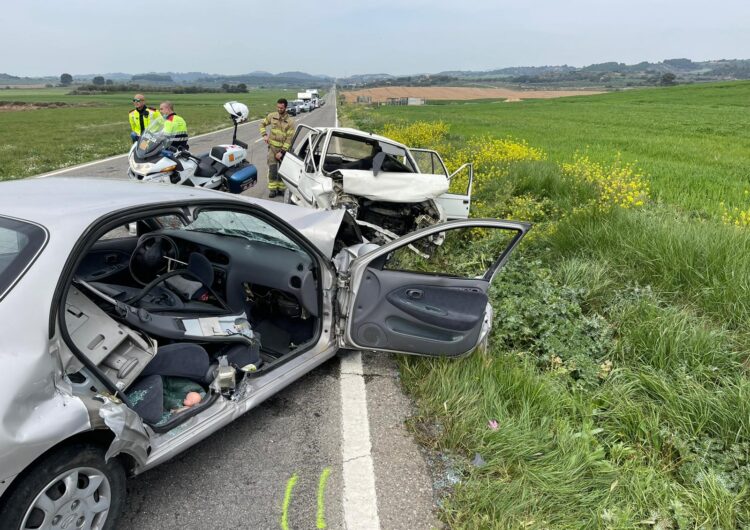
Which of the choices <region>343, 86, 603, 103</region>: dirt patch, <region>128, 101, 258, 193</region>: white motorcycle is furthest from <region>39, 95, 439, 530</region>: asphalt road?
<region>343, 86, 603, 103</region>: dirt patch

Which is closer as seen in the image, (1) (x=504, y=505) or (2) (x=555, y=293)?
(1) (x=504, y=505)

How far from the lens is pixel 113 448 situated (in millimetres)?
1878

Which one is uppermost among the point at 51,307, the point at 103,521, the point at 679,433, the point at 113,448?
the point at 51,307

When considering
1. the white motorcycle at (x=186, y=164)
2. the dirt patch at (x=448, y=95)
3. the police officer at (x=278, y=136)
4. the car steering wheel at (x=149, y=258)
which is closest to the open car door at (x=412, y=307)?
the car steering wheel at (x=149, y=258)

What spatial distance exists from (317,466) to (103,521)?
1020mm

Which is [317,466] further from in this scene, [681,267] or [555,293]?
[681,267]

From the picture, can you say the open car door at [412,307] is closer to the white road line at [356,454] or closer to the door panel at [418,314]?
the door panel at [418,314]

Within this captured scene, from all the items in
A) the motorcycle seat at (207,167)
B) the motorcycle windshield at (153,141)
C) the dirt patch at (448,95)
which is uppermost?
the motorcycle windshield at (153,141)

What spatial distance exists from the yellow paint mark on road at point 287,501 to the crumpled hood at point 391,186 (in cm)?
416

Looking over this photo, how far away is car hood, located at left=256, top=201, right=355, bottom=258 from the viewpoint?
341 centimetres

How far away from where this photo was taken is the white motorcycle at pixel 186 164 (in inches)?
267

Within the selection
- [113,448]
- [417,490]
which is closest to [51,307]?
[113,448]

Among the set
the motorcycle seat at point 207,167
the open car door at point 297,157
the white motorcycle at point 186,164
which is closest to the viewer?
the white motorcycle at point 186,164

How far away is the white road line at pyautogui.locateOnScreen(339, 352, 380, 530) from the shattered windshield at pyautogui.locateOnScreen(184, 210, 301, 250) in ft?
3.34
